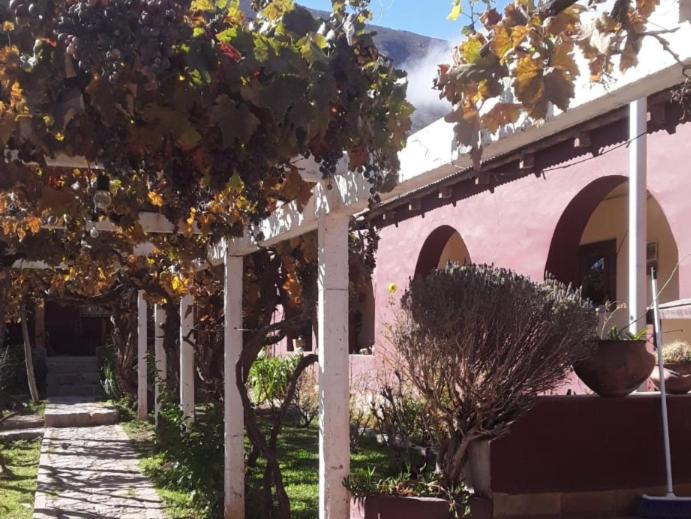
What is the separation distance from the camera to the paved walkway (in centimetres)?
709

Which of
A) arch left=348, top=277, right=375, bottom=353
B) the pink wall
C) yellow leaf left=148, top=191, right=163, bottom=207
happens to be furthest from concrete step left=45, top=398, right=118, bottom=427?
yellow leaf left=148, top=191, right=163, bottom=207

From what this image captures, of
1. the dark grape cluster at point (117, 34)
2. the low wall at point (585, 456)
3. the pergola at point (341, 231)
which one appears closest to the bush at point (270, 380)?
the pergola at point (341, 231)

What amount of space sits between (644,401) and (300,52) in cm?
465

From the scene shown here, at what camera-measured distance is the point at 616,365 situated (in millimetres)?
6082

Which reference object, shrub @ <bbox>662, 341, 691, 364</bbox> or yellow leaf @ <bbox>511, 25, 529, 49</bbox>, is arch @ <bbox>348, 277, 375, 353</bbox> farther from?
yellow leaf @ <bbox>511, 25, 529, 49</bbox>

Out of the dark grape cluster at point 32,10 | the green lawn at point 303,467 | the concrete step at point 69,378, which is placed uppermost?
the dark grape cluster at point 32,10

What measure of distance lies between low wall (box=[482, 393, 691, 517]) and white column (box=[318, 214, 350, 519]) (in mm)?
1657

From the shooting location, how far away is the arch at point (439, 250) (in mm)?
12648

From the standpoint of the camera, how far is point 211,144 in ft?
10.3

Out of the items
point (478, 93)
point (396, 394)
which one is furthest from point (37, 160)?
point (396, 394)

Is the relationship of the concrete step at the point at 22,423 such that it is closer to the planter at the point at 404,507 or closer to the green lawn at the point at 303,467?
the green lawn at the point at 303,467

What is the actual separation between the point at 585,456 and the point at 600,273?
5314mm

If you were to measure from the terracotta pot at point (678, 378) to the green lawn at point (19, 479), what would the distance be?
5414 mm

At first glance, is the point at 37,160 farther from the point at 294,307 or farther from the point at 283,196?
the point at 294,307
